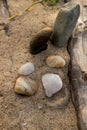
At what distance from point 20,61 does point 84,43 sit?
0.63 metres

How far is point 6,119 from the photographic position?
7.65 ft

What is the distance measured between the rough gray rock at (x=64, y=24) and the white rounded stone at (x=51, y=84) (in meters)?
0.45

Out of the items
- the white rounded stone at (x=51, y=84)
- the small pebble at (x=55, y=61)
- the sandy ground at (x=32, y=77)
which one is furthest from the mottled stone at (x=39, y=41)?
the white rounded stone at (x=51, y=84)

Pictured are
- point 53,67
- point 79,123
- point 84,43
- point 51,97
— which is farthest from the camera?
point 84,43

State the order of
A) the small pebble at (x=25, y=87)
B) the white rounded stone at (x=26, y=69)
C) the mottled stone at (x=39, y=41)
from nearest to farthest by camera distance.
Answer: the small pebble at (x=25, y=87) < the white rounded stone at (x=26, y=69) < the mottled stone at (x=39, y=41)

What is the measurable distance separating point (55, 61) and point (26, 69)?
0.25m

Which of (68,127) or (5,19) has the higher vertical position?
(5,19)

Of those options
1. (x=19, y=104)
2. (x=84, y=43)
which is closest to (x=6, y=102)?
(x=19, y=104)

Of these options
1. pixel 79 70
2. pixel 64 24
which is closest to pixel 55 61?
pixel 79 70

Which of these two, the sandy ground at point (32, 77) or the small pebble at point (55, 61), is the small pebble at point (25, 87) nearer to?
the sandy ground at point (32, 77)

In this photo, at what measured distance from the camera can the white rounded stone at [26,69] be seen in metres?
2.62

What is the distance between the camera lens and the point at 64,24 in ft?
9.29

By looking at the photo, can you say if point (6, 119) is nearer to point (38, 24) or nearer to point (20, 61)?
point (20, 61)

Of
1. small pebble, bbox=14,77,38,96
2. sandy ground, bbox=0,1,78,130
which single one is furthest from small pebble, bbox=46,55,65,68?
small pebble, bbox=14,77,38,96
